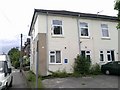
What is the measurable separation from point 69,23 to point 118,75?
302 inches

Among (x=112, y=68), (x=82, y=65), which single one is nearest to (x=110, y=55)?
(x=112, y=68)

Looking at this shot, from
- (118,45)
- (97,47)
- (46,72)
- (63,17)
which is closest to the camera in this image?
(46,72)

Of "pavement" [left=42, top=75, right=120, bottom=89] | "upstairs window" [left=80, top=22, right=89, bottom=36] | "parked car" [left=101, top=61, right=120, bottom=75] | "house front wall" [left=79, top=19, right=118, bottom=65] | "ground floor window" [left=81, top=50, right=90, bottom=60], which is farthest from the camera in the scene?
"upstairs window" [left=80, top=22, right=89, bottom=36]

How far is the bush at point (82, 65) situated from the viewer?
1777cm

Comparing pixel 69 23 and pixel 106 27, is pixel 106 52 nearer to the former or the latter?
pixel 106 27

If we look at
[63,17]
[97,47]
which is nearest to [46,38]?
[63,17]

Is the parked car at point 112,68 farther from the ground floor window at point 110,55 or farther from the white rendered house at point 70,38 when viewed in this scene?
the ground floor window at point 110,55

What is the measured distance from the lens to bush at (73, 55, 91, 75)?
699 inches

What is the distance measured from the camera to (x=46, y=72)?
1730 centimetres

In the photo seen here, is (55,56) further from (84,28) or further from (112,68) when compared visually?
(112,68)

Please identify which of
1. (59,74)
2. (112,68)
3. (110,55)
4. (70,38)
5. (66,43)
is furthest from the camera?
(110,55)

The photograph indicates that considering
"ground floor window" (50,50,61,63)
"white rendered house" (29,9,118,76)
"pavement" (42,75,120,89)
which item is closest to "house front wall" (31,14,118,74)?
"white rendered house" (29,9,118,76)

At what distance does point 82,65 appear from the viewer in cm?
1784

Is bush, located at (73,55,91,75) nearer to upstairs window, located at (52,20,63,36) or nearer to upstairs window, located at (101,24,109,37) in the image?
upstairs window, located at (52,20,63,36)
